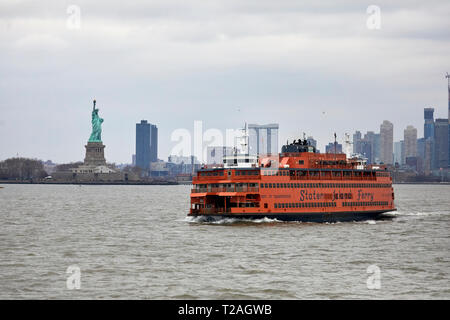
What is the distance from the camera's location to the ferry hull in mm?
71925

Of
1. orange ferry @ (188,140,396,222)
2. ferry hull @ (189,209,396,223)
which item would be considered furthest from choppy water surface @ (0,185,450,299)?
orange ferry @ (188,140,396,222)

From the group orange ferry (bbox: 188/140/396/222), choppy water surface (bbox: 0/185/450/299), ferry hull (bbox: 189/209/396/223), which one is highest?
orange ferry (bbox: 188/140/396/222)

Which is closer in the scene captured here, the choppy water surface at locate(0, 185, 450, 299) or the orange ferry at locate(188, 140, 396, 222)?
the choppy water surface at locate(0, 185, 450, 299)

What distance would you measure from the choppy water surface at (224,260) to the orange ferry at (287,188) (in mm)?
1562

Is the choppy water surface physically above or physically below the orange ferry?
below

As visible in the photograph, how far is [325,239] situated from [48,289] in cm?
2852

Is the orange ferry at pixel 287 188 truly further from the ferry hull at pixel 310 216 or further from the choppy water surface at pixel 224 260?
the choppy water surface at pixel 224 260

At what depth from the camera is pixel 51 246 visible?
57000 millimetres

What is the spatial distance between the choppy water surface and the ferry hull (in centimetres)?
74

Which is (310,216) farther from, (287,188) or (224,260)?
(224,260)

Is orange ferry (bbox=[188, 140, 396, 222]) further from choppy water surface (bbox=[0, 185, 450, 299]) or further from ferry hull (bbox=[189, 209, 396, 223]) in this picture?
choppy water surface (bbox=[0, 185, 450, 299])

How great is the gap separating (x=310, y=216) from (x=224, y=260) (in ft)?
94.6

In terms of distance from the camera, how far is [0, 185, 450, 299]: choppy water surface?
128ft
